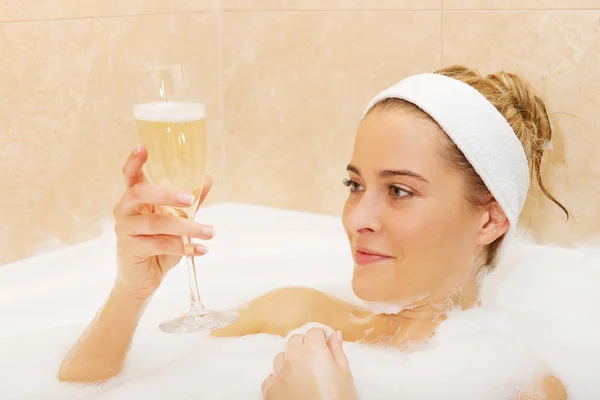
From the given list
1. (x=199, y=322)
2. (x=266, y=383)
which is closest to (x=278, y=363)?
(x=266, y=383)

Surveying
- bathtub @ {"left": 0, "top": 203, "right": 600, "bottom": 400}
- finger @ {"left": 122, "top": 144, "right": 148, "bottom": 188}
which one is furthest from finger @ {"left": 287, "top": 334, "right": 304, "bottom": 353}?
finger @ {"left": 122, "top": 144, "right": 148, "bottom": 188}

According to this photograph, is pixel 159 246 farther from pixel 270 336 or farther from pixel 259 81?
pixel 259 81

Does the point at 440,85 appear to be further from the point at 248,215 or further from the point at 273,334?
the point at 248,215

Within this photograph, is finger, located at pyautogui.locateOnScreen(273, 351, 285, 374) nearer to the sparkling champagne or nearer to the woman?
the woman

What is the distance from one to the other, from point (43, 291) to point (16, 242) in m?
0.18

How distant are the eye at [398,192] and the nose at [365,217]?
0.03 metres

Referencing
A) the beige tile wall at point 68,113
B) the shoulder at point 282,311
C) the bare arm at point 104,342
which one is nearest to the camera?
the bare arm at point 104,342

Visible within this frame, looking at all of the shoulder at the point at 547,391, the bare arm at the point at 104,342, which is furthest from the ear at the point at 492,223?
the bare arm at the point at 104,342

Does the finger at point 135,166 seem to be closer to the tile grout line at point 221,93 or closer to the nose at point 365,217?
the nose at point 365,217

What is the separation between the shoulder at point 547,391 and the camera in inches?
47.2

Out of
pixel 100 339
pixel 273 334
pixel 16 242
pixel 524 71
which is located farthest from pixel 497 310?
pixel 16 242

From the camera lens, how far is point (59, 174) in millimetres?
1811

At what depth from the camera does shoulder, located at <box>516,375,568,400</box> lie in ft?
3.93

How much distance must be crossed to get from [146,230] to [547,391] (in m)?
0.66
